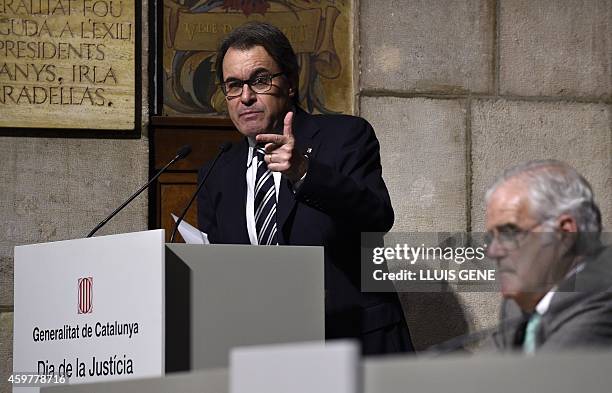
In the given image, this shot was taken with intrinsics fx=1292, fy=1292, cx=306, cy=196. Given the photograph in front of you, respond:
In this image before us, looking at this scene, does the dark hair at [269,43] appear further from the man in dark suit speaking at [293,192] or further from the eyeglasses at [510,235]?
the eyeglasses at [510,235]

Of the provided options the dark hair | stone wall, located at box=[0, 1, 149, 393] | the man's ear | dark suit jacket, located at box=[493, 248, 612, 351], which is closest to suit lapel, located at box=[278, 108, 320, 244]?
the dark hair

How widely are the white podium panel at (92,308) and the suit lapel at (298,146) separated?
63 cm

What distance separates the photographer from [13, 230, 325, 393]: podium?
3707 millimetres

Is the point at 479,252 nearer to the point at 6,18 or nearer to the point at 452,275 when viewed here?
the point at 452,275

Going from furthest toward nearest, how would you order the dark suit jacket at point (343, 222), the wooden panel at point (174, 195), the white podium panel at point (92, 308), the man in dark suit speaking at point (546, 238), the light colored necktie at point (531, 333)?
the wooden panel at point (174, 195), the dark suit jacket at point (343, 222), the white podium panel at point (92, 308), the man in dark suit speaking at point (546, 238), the light colored necktie at point (531, 333)

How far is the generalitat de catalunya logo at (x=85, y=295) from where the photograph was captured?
3.93 m

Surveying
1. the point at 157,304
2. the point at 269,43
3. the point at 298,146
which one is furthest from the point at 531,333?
the point at 269,43

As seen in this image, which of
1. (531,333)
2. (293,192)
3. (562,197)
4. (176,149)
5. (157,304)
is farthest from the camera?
(176,149)

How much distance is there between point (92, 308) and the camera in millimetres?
3916

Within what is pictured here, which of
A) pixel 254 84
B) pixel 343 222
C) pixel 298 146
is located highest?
pixel 254 84

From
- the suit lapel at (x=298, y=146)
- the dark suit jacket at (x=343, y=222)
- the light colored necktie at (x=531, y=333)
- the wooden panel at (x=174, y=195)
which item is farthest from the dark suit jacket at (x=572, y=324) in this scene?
the wooden panel at (x=174, y=195)

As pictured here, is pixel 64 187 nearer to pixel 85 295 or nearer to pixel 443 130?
pixel 443 130

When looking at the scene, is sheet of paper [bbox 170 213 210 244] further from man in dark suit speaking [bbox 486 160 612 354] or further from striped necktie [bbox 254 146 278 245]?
man in dark suit speaking [bbox 486 160 612 354]

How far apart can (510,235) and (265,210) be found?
161cm
